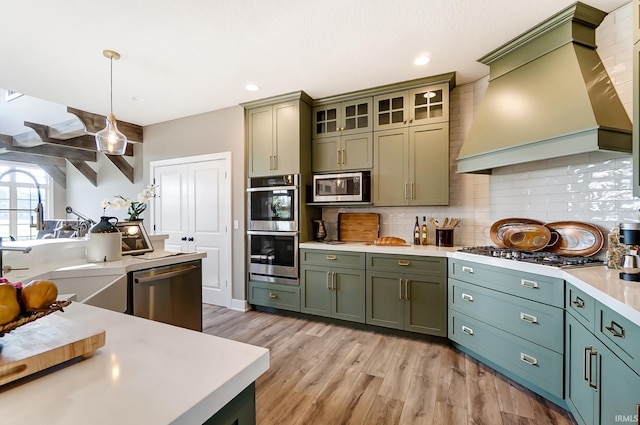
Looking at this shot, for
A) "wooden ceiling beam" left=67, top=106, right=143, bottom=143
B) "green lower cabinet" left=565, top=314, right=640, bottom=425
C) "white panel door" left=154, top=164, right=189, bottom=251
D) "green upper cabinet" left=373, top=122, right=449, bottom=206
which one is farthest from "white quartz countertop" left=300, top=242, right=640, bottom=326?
"wooden ceiling beam" left=67, top=106, right=143, bottom=143

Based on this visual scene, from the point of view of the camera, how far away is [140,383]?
1.97ft

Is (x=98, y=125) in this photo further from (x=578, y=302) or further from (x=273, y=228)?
(x=578, y=302)

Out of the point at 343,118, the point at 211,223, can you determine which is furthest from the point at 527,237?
the point at 211,223

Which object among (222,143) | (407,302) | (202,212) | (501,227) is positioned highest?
(222,143)

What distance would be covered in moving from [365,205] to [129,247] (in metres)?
2.40

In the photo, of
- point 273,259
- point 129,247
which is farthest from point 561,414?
point 129,247

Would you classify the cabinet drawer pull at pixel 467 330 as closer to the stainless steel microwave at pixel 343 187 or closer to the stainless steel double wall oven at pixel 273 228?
the stainless steel microwave at pixel 343 187

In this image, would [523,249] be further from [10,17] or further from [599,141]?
[10,17]

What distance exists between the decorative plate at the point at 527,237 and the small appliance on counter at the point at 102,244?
10.9 feet

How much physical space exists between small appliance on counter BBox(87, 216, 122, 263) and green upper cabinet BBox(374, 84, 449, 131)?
2724 millimetres

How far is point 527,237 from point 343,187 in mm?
1816

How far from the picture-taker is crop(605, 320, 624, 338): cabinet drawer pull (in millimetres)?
1273

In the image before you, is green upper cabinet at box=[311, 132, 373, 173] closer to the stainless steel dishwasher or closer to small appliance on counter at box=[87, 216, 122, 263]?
the stainless steel dishwasher

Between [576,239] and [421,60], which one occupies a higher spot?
[421,60]
